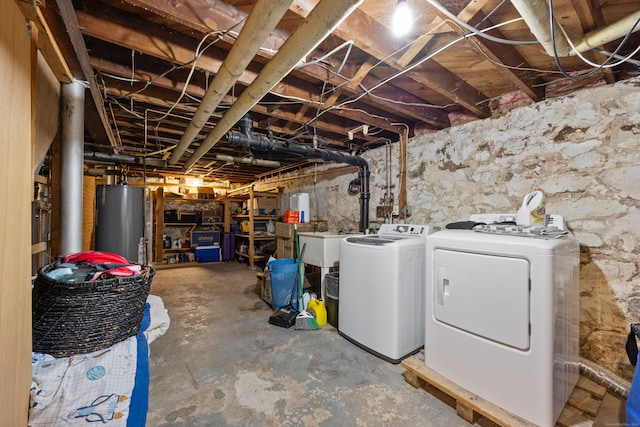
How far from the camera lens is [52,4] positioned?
1.11 m

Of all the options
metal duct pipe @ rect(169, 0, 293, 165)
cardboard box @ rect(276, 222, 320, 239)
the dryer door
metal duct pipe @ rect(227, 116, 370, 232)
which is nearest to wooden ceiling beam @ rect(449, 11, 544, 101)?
metal duct pipe @ rect(169, 0, 293, 165)

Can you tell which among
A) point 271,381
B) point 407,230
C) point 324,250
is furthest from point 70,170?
point 407,230

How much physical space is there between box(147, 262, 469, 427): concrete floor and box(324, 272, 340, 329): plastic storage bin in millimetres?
96

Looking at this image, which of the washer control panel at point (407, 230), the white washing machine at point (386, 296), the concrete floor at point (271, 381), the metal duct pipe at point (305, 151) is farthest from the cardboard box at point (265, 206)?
the white washing machine at point (386, 296)

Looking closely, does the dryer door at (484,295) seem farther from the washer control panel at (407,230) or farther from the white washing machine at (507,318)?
the washer control panel at (407,230)

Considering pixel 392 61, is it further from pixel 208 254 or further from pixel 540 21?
pixel 208 254

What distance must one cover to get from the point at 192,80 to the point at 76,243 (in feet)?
4.71

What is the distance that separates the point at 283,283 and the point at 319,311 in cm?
55

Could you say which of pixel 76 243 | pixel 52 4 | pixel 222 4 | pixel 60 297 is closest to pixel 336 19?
pixel 222 4

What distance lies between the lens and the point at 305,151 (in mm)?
3137

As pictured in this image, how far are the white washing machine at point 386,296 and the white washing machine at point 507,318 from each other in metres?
0.29

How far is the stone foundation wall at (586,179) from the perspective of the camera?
1786mm

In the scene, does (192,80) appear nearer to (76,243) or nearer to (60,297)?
(76,243)

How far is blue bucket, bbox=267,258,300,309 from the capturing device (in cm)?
305
